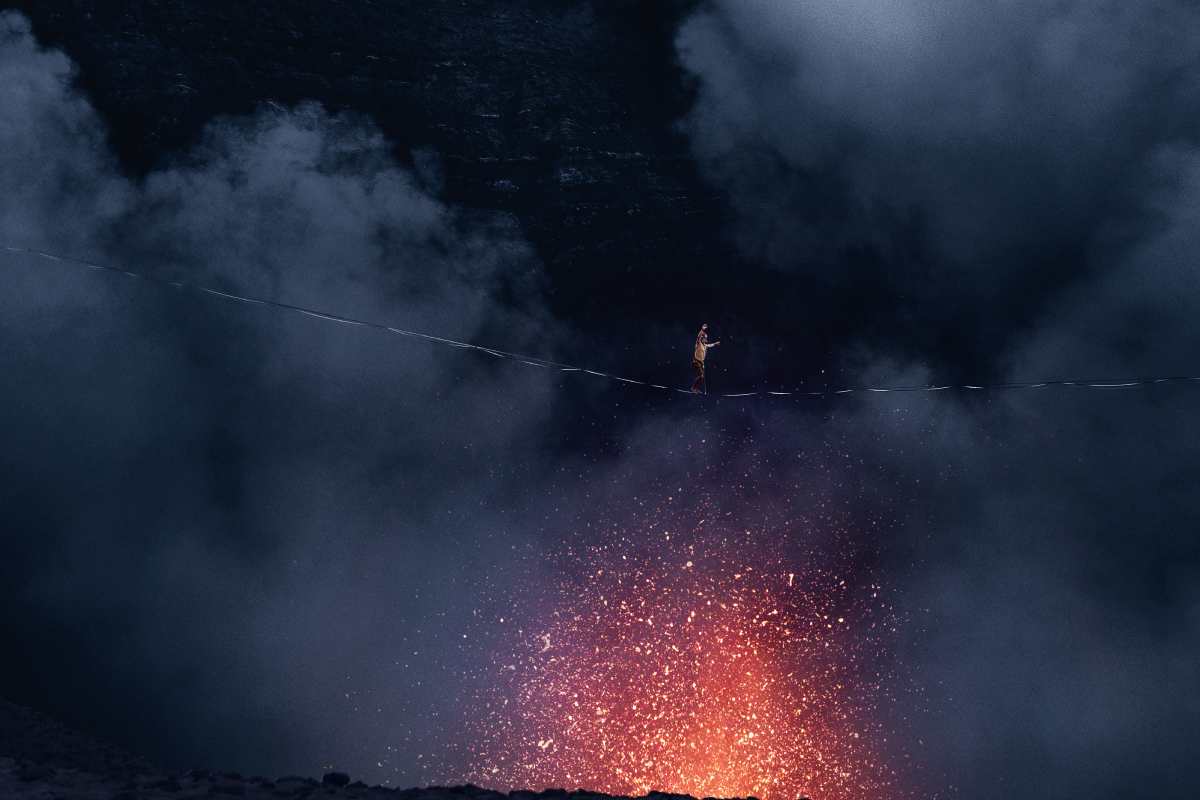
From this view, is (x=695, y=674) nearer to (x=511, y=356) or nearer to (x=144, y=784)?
(x=511, y=356)

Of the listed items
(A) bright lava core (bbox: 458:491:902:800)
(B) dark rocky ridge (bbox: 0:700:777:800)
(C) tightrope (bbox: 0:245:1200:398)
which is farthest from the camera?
(C) tightrope (bbox: 0:245:1200:398)

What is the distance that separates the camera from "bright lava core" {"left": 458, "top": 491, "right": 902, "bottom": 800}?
14.7m

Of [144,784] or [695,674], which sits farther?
[695,674]

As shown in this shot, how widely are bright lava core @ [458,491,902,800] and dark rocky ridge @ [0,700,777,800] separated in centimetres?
383

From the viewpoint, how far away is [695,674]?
1627 cm

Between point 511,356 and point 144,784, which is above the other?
point 511,356

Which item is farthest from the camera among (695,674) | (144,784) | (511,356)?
(511,356)

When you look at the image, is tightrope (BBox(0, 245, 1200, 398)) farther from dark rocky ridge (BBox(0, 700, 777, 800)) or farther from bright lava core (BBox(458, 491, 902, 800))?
dark rocky ridge (BBox(0, 700, 777, 800))

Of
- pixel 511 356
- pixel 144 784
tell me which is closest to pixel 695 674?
pixel 511 356

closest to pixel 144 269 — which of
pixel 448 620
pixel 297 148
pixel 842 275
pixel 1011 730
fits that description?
pixel 297 148

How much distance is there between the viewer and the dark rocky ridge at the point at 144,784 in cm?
980

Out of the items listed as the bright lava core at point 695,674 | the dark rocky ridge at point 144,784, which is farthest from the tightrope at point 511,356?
the dark rocky ridge at point 144,784

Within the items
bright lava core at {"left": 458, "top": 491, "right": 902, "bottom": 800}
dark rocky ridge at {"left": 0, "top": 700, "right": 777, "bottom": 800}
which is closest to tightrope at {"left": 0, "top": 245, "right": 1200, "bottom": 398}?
bright lava core at {"left": 458, "top": 491, "right": 902, "bottom": 800}

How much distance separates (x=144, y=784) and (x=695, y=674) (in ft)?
27.6
